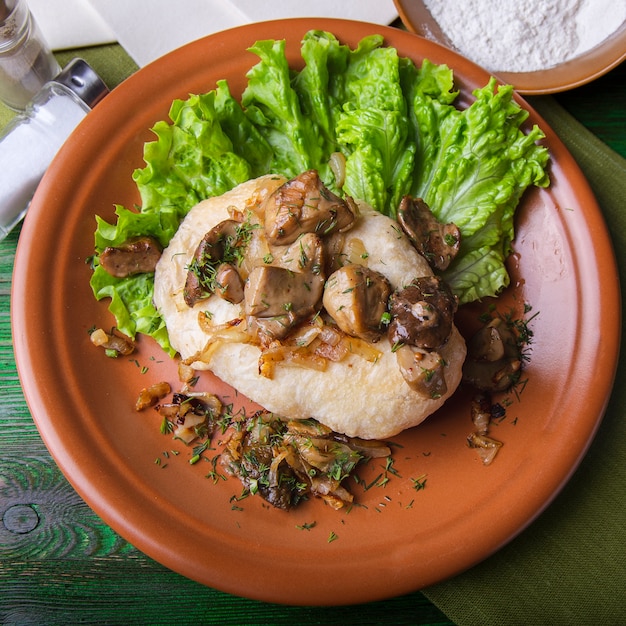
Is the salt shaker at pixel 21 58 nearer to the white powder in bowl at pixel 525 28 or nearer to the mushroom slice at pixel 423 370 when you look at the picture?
the white powder in bowl at pixel 525 28

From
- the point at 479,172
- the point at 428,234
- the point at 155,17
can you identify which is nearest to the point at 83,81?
the point at 155,17

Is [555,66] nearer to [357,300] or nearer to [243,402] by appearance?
[357,300]

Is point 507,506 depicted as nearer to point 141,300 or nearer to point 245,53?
point 141,300

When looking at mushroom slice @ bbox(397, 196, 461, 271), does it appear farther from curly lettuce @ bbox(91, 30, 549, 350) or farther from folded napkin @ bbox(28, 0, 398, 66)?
folded napkin @ bbox(28, 0, 398, 66)

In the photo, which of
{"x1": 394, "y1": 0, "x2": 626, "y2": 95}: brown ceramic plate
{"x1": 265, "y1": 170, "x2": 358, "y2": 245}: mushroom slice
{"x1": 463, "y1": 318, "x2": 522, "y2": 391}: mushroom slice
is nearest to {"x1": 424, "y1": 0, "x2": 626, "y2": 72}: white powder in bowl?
{"x1": 394, "y1": 0, "x2": 626, "y2": 95}: brown ceramic plate

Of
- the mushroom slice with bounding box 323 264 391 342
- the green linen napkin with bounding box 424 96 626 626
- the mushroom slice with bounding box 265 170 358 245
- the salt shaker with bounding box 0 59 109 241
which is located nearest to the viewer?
the mushroom slice with bounding box 323 264 391 342

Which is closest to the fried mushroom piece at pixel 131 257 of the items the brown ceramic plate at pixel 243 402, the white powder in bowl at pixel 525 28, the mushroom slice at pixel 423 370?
the brown ceramic plate at pixel 243 402

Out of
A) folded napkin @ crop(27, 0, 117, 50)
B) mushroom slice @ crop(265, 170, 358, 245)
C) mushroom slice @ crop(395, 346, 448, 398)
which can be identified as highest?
folded napkin @ crop(27, 0, 117, 50)

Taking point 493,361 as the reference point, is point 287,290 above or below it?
above
